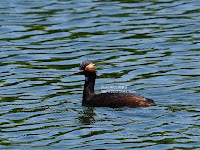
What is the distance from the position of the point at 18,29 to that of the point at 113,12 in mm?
3480

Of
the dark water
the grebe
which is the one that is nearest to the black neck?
the grebe

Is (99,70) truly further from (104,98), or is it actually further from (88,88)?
(104,98)

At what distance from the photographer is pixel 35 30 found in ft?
80.6

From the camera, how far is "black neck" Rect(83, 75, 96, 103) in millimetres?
17750

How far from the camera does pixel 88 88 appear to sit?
17.9 meters

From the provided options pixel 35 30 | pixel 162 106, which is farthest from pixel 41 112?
pixel 35 30

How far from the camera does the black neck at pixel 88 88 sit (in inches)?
699

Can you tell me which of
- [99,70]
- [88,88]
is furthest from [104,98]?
[99,70]

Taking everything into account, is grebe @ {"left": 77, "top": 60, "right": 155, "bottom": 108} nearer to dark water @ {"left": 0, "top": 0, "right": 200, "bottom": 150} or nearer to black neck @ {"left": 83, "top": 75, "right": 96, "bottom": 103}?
black neck @ {"left": 83, "top": 75, "right": 96, "bottom": 103}

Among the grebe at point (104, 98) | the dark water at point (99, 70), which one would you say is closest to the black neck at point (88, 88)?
the grebe at point (104, 98)

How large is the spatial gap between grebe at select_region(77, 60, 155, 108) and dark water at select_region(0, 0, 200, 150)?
218mm

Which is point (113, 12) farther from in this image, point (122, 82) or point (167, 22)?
point (122, 82)

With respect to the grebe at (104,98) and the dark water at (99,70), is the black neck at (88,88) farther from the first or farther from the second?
the dark water at (99,70)

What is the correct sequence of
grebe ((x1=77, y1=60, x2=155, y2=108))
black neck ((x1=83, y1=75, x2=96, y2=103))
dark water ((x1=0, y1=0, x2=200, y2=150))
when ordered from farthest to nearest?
black neck ((x1=83, y1=75, x2=96, y2=103)) < grebe ((x1=77, y1=60, x2=155, y2=108)) < dark water ((x1=0, y1=0, x2=200, y2=150))
